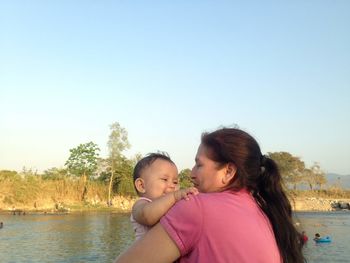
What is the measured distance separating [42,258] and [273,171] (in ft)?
49.5

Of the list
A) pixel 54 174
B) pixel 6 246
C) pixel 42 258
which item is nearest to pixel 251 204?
pixel 42 258

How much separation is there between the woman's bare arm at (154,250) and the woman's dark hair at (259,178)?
12.4 inches

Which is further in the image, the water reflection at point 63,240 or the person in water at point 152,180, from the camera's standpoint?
the water reflection at point 63,240

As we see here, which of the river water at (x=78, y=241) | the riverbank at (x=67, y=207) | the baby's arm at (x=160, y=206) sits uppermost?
the baby's arm at (x=160, y=206)

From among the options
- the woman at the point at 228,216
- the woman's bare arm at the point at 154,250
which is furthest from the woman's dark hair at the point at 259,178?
the woman's bare arm at the point at 154,250

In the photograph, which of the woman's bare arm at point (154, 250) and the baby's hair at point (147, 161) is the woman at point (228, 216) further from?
the baby's hair at point (147, 161)

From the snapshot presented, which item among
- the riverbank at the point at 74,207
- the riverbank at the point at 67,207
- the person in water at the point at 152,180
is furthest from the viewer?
the riverbank at the point at 74,207

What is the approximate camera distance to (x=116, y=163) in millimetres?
40031

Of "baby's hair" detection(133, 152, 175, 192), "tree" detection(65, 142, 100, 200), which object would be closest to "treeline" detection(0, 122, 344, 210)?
"tree" detection(65, 142, 100, 200)

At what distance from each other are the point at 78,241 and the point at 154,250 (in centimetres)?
1876

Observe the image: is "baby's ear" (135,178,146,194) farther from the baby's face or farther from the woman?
the woman

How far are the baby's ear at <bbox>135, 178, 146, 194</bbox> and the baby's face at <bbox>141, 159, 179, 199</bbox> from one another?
13 mm

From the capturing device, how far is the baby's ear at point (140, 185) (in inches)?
83.4

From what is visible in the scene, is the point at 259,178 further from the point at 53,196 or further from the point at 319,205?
the point at 319,205
